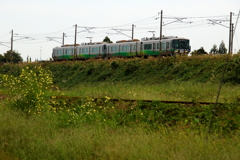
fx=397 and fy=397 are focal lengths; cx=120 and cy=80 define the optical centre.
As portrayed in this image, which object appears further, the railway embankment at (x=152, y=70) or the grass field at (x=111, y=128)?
the railway embankment at (x=152, y=70)

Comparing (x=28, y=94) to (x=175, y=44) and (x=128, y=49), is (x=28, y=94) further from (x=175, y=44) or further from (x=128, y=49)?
(x=128, y=49)

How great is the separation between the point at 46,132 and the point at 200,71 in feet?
71.0

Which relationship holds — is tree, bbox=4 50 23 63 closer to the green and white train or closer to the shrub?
the green and white train

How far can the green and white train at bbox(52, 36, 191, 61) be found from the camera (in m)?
44.8

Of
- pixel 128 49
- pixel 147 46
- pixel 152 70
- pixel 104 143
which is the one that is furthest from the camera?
pixel 128 49

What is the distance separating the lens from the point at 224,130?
10.5 m

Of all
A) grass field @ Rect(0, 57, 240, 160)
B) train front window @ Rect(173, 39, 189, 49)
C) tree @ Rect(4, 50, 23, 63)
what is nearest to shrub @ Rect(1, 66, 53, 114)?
grass field @ Rect(0, 57, 240, 160)

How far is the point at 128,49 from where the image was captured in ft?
163

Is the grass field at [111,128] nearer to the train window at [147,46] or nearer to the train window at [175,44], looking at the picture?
the train window at [175,44]

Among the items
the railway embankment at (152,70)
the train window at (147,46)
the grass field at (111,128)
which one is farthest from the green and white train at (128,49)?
the grass field at (111,128)

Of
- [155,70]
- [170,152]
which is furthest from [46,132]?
[155,70]

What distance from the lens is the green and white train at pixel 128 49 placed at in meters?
44.8

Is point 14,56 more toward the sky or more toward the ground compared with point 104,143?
more toward the sky

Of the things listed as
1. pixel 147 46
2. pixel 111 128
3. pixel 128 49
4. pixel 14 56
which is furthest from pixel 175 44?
pixel 14 56
